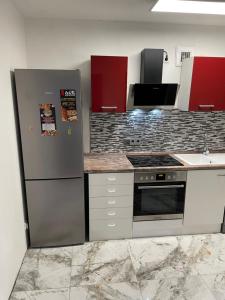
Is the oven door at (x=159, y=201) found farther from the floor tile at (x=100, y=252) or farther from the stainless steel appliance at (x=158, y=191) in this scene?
the floor tile at (x=100, y=252)

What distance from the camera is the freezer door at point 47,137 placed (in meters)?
2.08

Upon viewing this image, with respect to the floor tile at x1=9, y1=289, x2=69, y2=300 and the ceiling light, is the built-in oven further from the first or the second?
the ceiling light

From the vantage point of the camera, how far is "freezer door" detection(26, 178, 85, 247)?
7.62ft

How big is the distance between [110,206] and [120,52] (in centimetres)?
179

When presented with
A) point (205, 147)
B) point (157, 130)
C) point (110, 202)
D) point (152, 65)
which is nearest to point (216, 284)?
point (110, 202)

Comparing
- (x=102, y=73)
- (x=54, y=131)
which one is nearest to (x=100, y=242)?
(x=54, y=131)

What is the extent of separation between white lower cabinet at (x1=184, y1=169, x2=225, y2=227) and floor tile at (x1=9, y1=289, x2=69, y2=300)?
1.52 metres

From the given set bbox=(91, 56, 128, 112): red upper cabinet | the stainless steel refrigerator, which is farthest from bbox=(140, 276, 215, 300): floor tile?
bbox=(91, 56, 128, 112): red upper cabinet

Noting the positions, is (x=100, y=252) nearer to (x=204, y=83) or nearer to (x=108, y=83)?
(x=108, y=83)

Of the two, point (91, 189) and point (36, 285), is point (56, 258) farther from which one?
point (91, 189)

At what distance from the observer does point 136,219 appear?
2.60 metres

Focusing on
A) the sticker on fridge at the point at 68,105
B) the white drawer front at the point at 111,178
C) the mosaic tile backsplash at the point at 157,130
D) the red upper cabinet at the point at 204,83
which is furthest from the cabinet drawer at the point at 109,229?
the red upper cabinet at the point at 204,83

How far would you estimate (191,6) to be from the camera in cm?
201

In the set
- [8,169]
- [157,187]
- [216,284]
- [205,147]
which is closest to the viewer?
[8,169]
